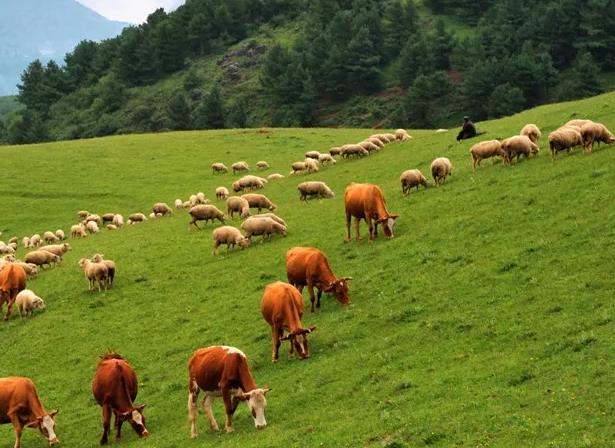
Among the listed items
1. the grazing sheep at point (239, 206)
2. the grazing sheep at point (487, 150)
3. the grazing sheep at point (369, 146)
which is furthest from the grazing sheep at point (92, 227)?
the grazing sheep at point (487, 150)

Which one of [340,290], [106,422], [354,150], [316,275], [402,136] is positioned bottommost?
[106,422]

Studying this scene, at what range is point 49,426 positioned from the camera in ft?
62.3

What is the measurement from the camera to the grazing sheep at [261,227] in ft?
114

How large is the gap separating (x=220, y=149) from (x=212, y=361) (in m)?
55.9

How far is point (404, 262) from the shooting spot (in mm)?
26375

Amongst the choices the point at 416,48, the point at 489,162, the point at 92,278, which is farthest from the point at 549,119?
the point at 416,48

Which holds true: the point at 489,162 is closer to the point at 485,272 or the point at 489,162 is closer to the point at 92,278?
the point at 485,272

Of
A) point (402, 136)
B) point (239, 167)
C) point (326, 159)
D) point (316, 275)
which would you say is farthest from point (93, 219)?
point (316, 275)

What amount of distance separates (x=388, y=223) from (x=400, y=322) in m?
8.41

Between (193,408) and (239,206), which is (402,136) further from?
(193,408)

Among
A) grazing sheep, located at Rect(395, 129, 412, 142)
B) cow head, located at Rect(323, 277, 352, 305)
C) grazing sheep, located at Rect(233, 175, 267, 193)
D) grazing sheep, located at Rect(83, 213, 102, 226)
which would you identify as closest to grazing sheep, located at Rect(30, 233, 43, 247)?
grazing sheep, located at Rect(83, 213, 102, 226)

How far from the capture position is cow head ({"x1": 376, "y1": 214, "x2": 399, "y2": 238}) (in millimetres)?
29292

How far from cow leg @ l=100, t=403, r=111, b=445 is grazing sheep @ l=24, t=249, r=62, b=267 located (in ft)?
74.0

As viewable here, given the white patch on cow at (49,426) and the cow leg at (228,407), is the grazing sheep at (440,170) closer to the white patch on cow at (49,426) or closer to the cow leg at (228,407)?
the cow leg at (228,407)
